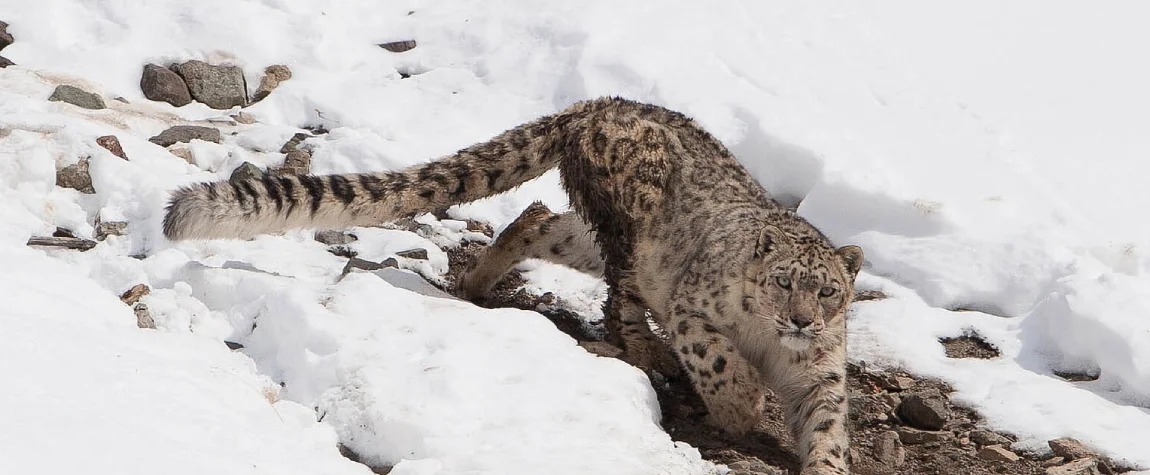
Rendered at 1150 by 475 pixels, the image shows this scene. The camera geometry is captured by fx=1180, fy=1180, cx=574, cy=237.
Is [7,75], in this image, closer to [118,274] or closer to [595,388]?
[118,274]

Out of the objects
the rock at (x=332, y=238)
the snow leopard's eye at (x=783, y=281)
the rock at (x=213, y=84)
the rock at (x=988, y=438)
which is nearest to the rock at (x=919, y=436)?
the rock at (x=988, y=438)

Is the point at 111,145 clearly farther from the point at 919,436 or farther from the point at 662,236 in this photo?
the point at 919,436

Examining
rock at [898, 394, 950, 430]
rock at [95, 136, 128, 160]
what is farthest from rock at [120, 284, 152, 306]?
rock at [898, 394, 950, 430]

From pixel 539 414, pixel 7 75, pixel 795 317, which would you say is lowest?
pixel 7 75

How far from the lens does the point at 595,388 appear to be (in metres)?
6.85

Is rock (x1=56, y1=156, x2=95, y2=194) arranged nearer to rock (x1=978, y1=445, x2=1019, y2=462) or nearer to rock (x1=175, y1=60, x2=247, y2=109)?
rock (x1=175, y1=60, x2=247, y2=109)

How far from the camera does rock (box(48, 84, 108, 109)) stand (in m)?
10.3

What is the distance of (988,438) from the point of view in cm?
772

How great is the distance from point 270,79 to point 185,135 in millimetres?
2109

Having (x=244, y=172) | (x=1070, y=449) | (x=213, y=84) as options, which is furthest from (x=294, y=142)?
(x=1070, y=449)

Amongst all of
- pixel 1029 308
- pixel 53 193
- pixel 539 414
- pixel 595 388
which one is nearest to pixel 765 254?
pixel 595 388

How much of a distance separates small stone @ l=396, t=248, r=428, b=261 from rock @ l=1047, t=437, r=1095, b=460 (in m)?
4.77

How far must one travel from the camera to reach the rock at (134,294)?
7188 mm

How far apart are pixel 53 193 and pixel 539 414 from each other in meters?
4.30
